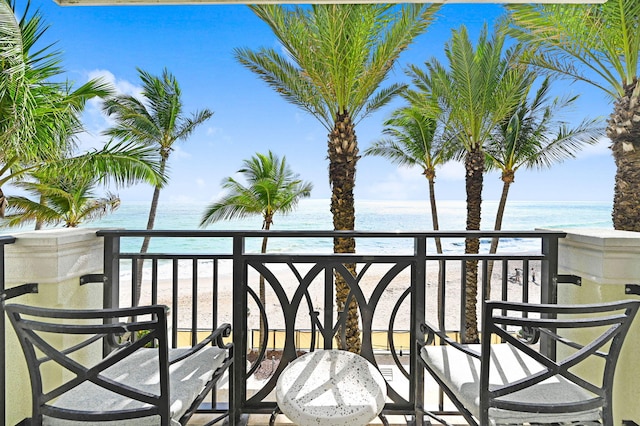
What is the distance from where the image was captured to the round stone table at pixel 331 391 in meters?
1.42

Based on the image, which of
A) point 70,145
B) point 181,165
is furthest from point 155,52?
point 70,145

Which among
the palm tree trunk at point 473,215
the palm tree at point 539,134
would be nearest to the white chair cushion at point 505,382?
the palm tree trunk at point 473,215

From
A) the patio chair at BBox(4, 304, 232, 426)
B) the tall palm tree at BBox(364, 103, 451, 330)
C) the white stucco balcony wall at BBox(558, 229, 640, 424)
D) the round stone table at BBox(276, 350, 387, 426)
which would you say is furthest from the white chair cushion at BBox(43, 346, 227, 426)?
the tall palm tree at BBox(364, 103, 451, 330)

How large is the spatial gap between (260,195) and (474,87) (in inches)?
261

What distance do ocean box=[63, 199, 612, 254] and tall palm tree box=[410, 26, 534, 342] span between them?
10670 mm

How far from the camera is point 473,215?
10.6m

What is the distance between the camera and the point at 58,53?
22.4ft

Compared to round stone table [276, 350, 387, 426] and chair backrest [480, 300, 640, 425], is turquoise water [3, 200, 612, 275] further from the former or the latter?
chair backrest [480, 300, 640, 425]

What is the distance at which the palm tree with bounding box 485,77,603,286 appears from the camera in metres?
11.6

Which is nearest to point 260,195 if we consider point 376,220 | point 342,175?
point 342,175

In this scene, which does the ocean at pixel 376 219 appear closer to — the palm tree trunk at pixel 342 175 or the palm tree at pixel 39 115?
the palm tree at pixel 39 115

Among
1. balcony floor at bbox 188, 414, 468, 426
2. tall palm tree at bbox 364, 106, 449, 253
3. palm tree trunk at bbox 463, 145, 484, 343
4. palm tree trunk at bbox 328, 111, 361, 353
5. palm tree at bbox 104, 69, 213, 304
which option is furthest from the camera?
palm tree at bbox 104, 69, 213, 304

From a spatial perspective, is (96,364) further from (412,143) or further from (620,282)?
(412,143)

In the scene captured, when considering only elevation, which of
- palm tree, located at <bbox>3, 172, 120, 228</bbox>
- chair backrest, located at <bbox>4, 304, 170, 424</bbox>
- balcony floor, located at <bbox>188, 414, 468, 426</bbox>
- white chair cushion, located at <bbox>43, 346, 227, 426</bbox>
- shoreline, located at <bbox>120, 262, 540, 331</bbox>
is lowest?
shoreline, located at <bbox>120, 262, 540, 331</bbox>
